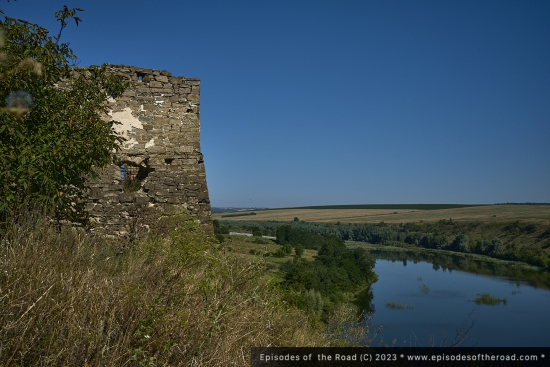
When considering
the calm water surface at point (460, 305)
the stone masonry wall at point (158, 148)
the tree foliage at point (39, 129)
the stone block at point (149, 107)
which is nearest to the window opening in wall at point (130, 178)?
the stone masonry wall at point (158, 148)

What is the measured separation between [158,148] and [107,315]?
14.4 feet

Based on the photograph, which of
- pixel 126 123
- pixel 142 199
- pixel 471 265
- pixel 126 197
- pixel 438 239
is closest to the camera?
pixel 126 197

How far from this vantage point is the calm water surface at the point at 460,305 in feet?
62.0

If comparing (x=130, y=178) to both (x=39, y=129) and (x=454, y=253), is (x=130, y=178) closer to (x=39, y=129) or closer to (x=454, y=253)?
(x=39, y=129)

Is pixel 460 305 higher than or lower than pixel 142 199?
lower

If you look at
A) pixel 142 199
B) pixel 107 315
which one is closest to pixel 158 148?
pixel 142 199

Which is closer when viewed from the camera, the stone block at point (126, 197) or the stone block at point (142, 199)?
the stone block at point (126, 197)

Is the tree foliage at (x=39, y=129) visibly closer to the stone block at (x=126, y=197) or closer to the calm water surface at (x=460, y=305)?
the stone block at (x=126, y=197)

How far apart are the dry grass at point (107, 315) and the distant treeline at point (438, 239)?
36413 millimetres

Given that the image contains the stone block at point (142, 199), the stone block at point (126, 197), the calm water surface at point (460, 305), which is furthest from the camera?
the calm water surface at point (460, 305)

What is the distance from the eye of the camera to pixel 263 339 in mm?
3203

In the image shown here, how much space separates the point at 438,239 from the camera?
59.2 metres

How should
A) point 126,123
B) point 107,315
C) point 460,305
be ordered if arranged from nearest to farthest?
1. point 107,315
2. point 126,123
3. point 460,305

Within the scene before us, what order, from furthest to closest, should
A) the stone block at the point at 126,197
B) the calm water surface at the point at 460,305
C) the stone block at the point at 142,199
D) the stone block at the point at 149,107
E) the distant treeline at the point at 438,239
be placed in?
1. the distant treeline at the point at 438,239
2. the calm water surface at the point at 460,305
3. the stone block at the point at 149,107
4. the stone block at the point at 142,199
5. the stone block at the point at 126,197
